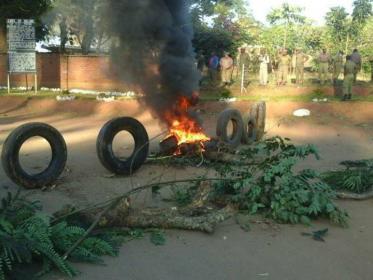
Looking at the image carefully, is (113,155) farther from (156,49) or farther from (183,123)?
(156,49)

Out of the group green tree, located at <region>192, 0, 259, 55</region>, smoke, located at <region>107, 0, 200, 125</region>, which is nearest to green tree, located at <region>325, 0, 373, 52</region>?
green tree, located at <region>192, 0, 259, 55</region>

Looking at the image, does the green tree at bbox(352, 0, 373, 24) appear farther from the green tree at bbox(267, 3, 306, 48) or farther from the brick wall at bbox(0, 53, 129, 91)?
the brick wall at bbox(0, 53, 129, 91)

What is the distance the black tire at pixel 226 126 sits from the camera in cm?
1159

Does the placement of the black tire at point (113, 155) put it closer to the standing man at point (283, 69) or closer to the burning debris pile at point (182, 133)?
the burning debris pile at point (182, 133)

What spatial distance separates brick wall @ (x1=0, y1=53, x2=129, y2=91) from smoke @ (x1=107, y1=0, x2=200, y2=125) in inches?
515

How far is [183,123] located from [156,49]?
1.54m

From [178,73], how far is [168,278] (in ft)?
20.1

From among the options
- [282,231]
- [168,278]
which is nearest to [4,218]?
[168,278]

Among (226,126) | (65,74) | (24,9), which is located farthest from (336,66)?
(24,9)

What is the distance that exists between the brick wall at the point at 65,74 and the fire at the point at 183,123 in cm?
1347

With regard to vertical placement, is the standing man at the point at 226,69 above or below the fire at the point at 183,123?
above

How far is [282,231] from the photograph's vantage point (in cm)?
595

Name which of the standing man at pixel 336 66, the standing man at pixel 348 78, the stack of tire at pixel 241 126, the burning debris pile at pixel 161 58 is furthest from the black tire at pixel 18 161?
the standing man at pixel 336 66

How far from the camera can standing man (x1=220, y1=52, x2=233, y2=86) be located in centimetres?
2274
